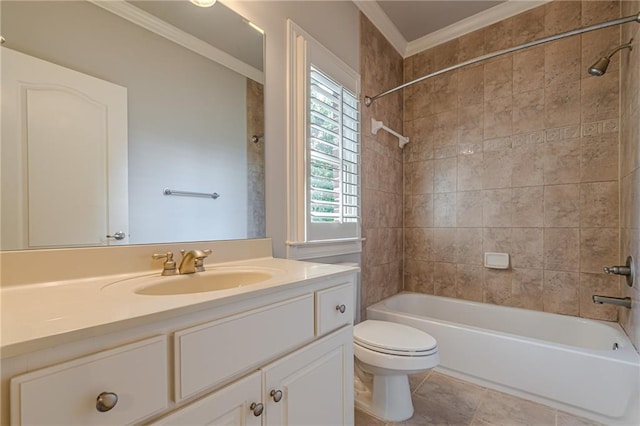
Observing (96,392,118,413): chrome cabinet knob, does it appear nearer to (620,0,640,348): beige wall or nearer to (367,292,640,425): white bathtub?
(367,292,640,425): white bathtub

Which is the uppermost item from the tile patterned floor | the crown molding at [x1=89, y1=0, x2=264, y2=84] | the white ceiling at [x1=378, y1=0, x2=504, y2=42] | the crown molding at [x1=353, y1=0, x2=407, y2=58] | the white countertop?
the white ceiling at [x1=378, y1=0, x2=504, y2=42]

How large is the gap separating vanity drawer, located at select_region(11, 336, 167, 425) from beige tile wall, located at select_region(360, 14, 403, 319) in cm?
164

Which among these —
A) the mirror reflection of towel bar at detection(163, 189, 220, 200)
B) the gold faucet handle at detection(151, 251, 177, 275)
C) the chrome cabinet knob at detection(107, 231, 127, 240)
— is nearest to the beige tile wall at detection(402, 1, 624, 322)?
the mirror reflection of towel bar at detection(163, 189, 220, 200)

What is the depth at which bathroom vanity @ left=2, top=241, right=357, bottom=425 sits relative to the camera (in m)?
0.44

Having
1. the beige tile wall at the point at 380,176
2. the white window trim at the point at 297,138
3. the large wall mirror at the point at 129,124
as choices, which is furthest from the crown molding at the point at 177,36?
the beige tile wall at the point at 380,176

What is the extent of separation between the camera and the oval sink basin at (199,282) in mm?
897

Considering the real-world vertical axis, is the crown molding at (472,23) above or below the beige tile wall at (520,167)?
above

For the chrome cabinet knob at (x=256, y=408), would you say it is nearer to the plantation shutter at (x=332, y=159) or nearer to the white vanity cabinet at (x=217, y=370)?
the white vanity cabinet at (x=217, y=370)

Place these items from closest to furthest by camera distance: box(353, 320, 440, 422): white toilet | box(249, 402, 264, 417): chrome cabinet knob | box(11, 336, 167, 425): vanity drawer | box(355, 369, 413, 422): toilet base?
box(11, 336, 167, 425): vanity drawer
box(249, 402, 264, 417): chrome cabinet knob
box(353, 320, 440, 422): white toilet
box(355, 369, 413, 422): toilet base

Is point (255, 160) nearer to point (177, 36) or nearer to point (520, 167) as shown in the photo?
point (177, 36)

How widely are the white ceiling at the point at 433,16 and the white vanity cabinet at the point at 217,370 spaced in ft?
6.85

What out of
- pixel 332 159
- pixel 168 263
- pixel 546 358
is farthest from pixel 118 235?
pixel 546 358

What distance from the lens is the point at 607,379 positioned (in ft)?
4.55

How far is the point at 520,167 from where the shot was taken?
2.12 metres
